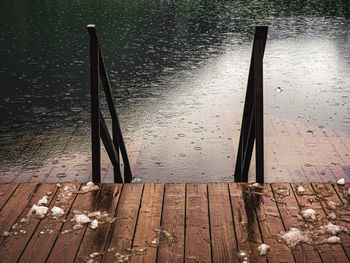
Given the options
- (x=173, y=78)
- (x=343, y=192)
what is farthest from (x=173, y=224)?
(x=173, y=78)

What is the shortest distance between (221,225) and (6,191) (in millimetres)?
1876

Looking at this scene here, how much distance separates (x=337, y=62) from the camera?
34.2 feet

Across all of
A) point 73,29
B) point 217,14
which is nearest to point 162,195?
point 73,29

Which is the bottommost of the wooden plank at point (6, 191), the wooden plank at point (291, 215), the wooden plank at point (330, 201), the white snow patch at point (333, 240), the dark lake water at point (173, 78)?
the dark lake water at point (173, 78)

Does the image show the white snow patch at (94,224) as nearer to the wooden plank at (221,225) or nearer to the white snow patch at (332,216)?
the wooden plank at (221,225)

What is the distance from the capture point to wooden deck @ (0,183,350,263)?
2.99 meters

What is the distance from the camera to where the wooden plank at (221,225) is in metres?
2.99

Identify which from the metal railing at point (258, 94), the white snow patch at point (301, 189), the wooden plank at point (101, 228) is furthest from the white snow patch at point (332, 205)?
the wooden plank at point (101, 228)

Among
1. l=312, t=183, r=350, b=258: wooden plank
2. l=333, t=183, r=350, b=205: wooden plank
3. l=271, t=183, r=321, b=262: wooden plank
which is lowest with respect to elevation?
l=333, t=183, r=350, b=205: wooden plank

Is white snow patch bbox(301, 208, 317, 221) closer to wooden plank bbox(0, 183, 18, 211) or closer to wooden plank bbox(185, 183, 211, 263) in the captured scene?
wooden plank bbox(185, 183, 211, 263)

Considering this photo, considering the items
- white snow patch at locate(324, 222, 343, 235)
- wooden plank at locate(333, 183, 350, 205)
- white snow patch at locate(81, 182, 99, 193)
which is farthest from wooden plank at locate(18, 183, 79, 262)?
wooden plank at locate(333, 183, 350, 205)

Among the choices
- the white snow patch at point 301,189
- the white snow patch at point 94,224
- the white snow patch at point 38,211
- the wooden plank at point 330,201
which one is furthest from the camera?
the white snow patch at point 301,189

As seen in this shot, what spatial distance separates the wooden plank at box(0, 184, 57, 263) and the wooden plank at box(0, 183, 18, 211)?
22 centimetres

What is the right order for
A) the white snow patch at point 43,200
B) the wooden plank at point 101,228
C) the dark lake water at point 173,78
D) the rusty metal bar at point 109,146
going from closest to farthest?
the wooden plank at point 101,228, the white snow patch at point 43,200, the rusty metal bar at point 109,146, the dark lake water at point 173,78
